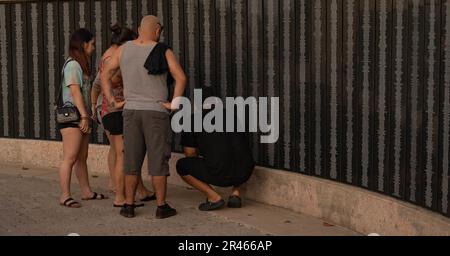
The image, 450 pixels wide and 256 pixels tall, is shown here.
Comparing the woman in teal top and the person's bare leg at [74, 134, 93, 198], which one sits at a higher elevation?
the woman in teal top

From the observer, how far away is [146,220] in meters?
7.41

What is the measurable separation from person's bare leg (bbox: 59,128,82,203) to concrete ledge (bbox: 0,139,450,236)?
1.46 metres

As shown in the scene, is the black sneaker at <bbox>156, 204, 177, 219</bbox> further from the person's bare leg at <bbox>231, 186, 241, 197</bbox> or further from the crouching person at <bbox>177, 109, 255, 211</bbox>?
the person's bare leg at <bbox>231, 186, 241, 197</bbox>

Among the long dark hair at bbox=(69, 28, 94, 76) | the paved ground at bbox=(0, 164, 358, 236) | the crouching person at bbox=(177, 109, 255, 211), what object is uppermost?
the long dark hair at bbox=(69, 28, 94, 76)

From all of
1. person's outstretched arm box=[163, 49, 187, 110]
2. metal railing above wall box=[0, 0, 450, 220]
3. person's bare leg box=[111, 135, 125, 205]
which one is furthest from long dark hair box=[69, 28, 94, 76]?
metal railing above wall box=[0, 0, 450, 220]

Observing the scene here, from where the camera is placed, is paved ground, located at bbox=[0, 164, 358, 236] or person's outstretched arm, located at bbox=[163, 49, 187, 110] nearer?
paved ground, located at bbox=[0, 164, 358, 236]

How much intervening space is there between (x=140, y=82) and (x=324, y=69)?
159 centimetres

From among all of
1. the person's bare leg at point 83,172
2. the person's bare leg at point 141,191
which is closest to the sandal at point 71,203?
the person's bare leg at point 83,172

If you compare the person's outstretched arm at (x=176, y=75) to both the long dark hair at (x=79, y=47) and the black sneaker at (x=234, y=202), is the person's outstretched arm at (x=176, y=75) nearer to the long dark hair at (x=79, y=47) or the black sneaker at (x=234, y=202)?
the long dark hair at (x=79, y=47)

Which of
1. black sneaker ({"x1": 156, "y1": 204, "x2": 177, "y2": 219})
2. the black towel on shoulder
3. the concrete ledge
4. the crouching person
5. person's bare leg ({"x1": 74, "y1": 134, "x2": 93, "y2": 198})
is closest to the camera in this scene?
the concrete ledge

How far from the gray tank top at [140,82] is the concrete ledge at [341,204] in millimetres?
1397

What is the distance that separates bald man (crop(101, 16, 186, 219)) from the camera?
23.7 feet

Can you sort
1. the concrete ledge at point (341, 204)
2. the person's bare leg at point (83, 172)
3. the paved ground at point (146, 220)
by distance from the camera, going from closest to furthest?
the concrete ledge at point (341, 204)
the paved ground at point (146, 220)
the person's bare leg at point (83, 172)

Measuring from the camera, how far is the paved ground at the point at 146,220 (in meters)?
7.02
